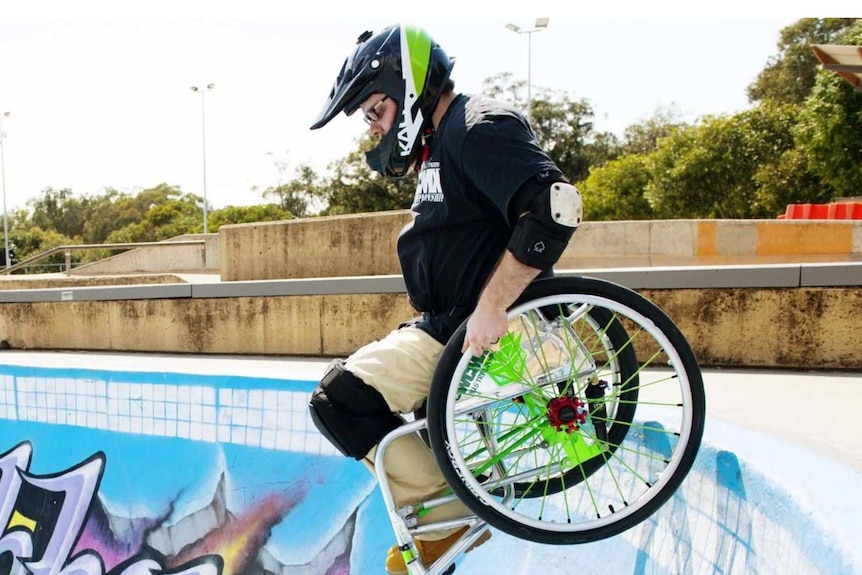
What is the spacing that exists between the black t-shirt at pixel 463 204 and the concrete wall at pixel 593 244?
18.5 feet

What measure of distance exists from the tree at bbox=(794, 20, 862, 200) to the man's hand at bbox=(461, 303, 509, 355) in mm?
21046

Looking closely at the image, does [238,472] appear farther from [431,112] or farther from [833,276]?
[833,276]

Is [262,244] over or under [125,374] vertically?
over

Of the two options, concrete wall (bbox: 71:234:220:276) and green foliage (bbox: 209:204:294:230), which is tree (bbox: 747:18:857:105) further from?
concrete wall (bbox: 71:234:220:276)

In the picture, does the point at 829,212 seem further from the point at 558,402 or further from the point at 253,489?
the point at 558,402

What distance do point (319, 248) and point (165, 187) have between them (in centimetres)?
7801

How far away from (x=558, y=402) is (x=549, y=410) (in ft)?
0.12

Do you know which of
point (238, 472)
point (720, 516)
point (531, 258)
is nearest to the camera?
point (531, 258)

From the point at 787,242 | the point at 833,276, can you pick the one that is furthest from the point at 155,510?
the point at 787,242

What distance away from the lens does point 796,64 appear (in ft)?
138

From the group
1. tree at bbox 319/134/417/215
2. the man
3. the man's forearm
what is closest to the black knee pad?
the man

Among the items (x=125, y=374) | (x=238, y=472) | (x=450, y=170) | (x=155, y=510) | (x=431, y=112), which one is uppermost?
(x=431, y=112)

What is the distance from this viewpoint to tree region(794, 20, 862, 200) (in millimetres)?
19547

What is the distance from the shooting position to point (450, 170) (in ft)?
7.15
